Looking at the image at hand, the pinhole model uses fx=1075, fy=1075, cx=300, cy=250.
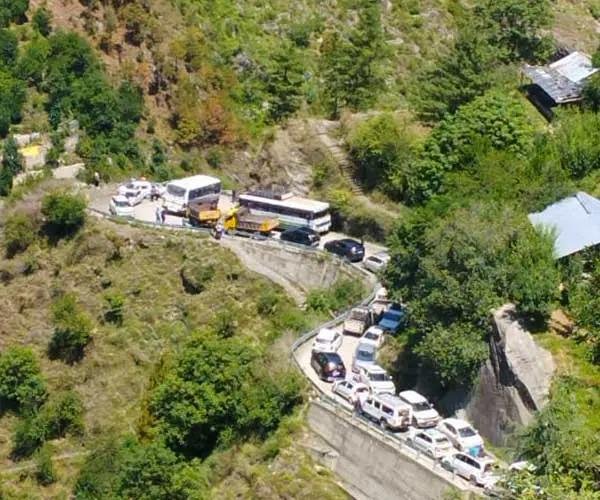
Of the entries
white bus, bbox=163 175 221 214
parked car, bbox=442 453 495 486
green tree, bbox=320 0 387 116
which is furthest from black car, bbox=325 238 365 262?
parked car, bbox=442 453 495 486

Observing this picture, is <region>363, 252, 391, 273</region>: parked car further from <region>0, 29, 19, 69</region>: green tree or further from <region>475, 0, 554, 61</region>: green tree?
<region>0, 29, 19, 69</region>: green tree

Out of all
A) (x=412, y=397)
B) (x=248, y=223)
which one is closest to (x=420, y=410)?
(x=412, y=397)

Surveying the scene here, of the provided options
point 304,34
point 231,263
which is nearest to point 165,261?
point 231,263

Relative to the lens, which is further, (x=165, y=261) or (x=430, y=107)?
(x=430, y=107)

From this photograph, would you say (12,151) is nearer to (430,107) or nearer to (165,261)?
(165,261)

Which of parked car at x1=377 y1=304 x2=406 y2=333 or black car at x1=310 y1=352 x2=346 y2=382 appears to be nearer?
black car at x1=310 y1=352 x2=346 y2=382

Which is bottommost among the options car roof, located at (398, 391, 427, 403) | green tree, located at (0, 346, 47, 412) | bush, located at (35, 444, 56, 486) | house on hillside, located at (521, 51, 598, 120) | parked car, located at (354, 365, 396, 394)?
bush, located at (35, 444, 56, 486)

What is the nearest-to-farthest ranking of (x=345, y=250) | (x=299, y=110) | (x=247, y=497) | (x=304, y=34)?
(x=247, y=497) < (x=345, y=250) < (x=299, y=110) < (x=304, y=34)
